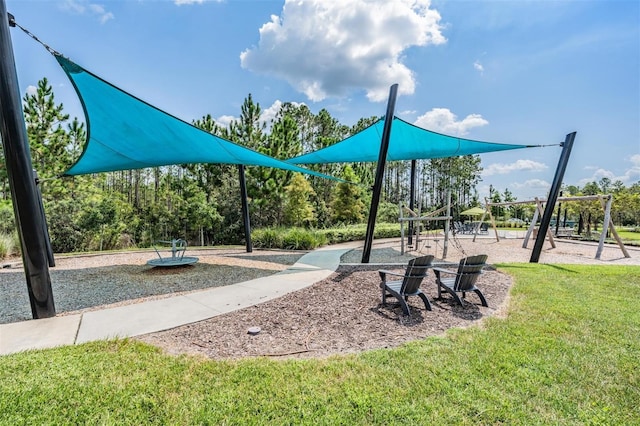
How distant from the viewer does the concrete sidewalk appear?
10.4 feet

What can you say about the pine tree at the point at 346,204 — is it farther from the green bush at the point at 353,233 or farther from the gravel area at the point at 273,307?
the gravel area at the point at 273,307

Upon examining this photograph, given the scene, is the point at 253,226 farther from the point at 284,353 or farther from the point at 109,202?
the point at 284,353

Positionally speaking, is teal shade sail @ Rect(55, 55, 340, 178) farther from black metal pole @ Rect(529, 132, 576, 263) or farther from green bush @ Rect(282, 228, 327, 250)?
black metal pole @ Rect(529, 132, 576, 263)

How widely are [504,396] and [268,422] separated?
163 centimetres

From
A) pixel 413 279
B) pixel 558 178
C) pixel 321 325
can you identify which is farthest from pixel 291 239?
pixel 558 178

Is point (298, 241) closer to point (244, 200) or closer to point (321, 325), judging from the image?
point (244, 200)

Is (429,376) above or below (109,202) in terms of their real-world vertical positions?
below

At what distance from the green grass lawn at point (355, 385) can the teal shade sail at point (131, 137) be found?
11.9ft

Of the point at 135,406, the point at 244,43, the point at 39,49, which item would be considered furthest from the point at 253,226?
the point at 135,406

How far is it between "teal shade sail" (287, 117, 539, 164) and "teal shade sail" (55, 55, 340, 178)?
231 cm

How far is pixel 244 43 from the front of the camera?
789cm

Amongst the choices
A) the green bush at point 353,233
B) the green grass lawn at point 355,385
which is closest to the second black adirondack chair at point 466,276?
the green grass lawn at point 355,385

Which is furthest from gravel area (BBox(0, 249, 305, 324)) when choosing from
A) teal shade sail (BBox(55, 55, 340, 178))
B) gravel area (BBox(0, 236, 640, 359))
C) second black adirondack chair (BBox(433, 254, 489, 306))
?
second black adirondack chair (BBox(433, 254, 489, 306))

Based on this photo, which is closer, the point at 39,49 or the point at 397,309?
the point at 39,49
